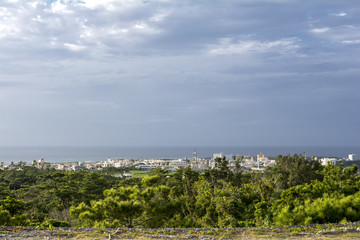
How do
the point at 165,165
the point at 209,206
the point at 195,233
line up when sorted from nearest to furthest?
the point at 195,233
the point at 209,206
the point at 165,165

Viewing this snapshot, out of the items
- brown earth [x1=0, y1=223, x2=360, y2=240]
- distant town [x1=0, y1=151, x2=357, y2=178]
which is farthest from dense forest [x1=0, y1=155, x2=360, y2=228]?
distant town [x1=0, y1=151, x2=357, y2=178]

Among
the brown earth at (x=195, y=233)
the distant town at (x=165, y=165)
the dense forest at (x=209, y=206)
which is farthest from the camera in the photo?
the distant town at (x=165, y=165)

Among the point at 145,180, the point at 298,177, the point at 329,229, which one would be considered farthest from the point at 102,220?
the point at 298,177

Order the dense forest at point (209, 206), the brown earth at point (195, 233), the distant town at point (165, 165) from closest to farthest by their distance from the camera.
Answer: the brown earth at point (195, 233)
the dense forest at point (209, 206)
the distant town at point (165, 165)

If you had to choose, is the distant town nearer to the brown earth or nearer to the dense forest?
the dense forest

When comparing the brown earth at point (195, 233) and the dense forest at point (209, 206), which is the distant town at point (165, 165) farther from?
the brown earth at point (195, 233)

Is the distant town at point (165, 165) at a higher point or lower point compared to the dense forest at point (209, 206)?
lower

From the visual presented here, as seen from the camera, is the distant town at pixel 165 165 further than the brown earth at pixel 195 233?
Yes

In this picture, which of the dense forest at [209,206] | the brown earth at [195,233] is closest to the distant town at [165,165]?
the dense forest at [209,206]

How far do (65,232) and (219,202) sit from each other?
685 centimetres

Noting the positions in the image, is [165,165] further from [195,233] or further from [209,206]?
[195,233]

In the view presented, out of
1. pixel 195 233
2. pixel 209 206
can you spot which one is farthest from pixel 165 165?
pixel 195 233

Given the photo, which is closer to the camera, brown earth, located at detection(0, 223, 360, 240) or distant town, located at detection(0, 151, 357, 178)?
brown earth, located at detection(0, 223, 360, 240)

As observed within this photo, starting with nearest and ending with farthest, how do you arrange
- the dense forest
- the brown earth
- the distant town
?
the brown earth
the dense forest
the distant town
